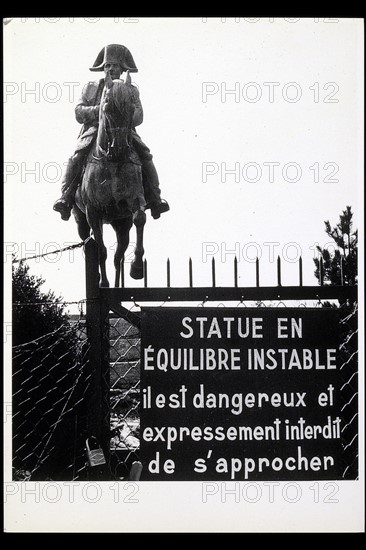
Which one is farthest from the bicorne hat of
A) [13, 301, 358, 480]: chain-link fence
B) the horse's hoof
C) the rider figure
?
[13, 301, 358, 480]: chain-link fence

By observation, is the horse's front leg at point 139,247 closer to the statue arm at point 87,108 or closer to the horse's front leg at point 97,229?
the horse's front leg at point 97,229

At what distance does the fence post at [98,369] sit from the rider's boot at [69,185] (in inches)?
39.5

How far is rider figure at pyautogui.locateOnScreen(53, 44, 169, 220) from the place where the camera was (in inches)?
239

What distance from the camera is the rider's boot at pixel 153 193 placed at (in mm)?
6449

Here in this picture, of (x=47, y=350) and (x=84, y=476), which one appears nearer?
(x=84, y=476)

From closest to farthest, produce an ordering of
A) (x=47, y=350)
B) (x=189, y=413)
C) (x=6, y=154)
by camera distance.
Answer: (x=189, y=413)
(x=6, y=154)
(x=47, y=350)

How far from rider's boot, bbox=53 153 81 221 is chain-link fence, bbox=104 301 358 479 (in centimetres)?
96

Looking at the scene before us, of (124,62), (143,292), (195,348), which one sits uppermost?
(124,62)

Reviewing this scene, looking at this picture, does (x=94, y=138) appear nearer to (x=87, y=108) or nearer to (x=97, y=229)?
(x=87, y=108)

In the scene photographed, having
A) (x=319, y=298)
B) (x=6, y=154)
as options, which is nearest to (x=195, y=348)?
(x=319, y=298)

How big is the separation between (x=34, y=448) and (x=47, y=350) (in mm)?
856

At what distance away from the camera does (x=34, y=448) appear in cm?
625

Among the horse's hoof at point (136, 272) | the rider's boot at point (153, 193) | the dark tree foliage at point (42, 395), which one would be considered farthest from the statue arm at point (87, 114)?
the dark tree foliage at point (42, 395)

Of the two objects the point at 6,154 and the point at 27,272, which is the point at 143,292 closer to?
the point at 6,154
